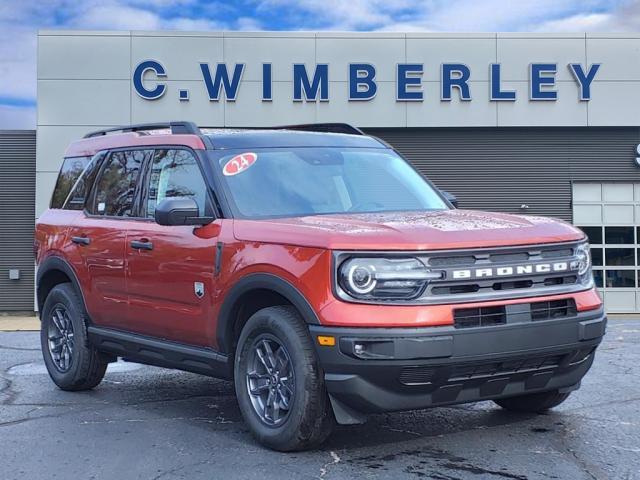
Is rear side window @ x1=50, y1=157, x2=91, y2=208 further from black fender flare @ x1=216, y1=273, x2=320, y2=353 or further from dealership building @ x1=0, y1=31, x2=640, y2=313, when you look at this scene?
dealership building @ x1=0, y1=31, x2=640, y2=313

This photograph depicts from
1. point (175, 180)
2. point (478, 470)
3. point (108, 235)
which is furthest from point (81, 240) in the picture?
point (478, 470)

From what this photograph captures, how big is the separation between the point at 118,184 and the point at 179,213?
1574 mm

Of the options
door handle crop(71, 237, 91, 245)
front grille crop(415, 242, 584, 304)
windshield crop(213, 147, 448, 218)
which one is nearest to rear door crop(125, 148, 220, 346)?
windshield crop(213, 147, 448, 218)

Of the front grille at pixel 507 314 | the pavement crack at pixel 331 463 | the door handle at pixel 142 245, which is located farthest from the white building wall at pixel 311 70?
the pavement crack at pixel 331 463

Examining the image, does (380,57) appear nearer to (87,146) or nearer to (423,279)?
(87,146)

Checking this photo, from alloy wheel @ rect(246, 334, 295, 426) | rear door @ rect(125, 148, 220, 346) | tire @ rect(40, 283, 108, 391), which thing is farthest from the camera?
tire @ rect(40, 283, 108, 391)

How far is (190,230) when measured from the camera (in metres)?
5.54

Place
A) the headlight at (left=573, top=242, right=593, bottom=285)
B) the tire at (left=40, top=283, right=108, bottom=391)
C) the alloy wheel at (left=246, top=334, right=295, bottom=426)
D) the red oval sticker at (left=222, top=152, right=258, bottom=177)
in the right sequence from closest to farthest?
1. the alloy wheel at (left=246, top=334, right=295, bottom=426)
2. the headlight at (left=573, top=242, right=593, bottom=285)
3. the red oval sticker at (left=222, top=152, right=258, bottom=177)
4. the tire at (left=40, top=283, right=108, bottom=391)

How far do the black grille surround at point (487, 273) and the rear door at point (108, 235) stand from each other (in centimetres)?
242

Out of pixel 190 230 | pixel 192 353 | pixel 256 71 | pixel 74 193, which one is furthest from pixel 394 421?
pixel 256 71

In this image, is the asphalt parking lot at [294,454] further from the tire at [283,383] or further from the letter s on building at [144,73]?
the letter s on building at [144,73]

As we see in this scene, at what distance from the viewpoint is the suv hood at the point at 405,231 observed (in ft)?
14.6

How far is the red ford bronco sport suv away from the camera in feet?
14.5

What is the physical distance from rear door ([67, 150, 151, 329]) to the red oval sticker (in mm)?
1017
